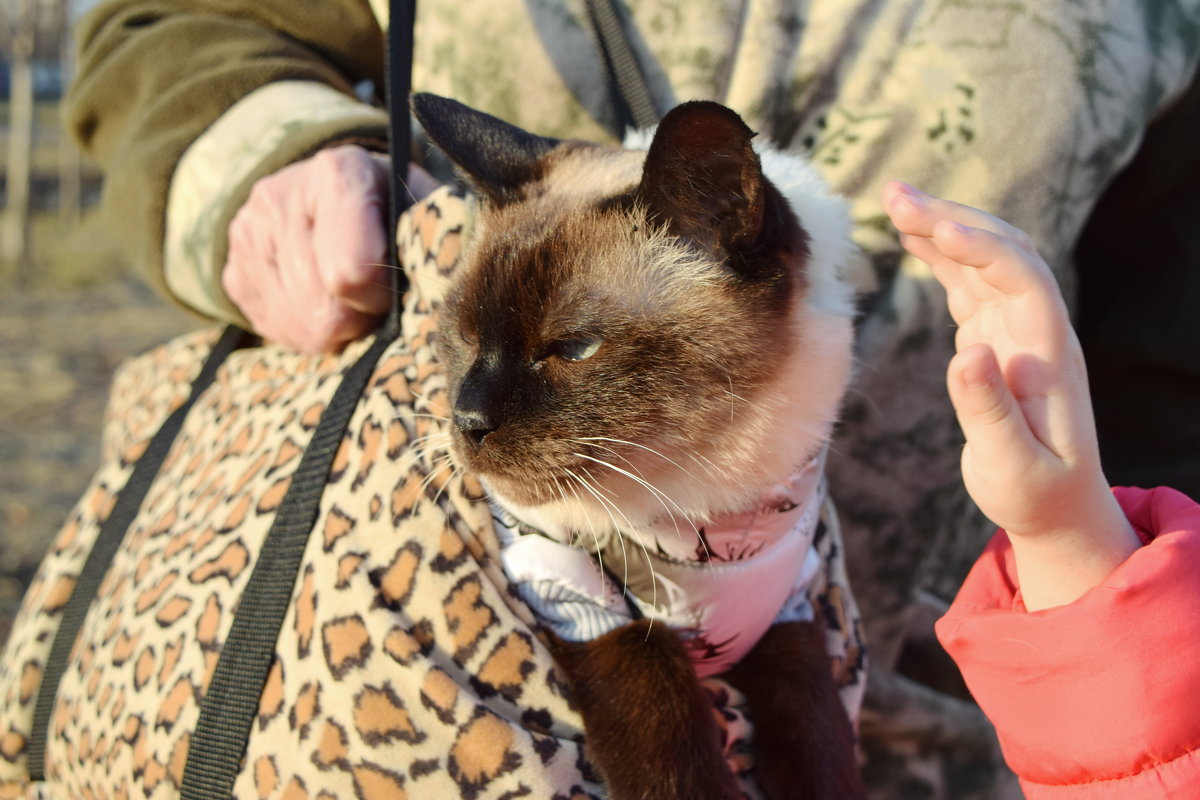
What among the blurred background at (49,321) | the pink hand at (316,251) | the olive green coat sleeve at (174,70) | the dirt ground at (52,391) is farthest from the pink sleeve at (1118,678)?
the blurred background at (49,321)

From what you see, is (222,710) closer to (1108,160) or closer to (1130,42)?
(1108,160)

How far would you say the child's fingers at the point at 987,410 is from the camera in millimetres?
816

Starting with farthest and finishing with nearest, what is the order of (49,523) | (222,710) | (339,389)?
(49,523), (339,389), (222,710)

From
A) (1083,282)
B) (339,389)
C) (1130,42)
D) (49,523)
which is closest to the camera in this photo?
(339,389)

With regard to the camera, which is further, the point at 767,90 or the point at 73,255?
the point at 73,255

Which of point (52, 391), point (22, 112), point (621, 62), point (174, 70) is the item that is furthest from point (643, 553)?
point (22, 112)

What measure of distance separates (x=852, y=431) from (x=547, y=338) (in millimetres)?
672

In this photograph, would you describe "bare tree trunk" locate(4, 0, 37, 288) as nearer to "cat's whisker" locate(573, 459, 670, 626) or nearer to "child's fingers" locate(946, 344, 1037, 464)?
"cat's whisker" locate(573, 459, 670, 626)

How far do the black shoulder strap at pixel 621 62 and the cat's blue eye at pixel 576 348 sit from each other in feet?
1.61

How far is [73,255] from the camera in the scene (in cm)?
851

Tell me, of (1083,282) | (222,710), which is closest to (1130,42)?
(1083,282)

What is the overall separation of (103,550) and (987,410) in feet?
4.38

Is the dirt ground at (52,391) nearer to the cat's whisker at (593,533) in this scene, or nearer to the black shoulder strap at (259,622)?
the black shoulder strap at (259,622)

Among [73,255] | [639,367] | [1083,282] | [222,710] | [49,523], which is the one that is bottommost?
[73,255]
